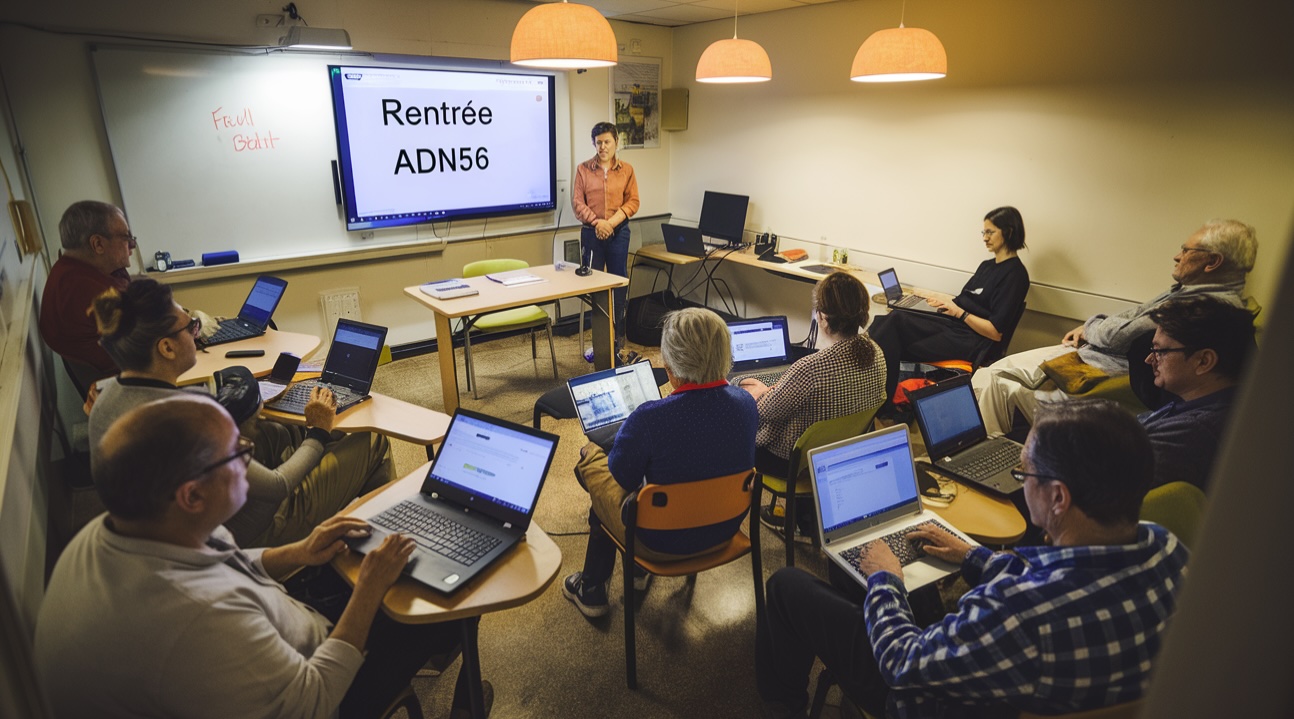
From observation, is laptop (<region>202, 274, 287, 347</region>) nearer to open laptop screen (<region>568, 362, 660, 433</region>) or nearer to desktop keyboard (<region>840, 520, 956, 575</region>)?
open laptop screen (<region>568, 362, 660, 433</region>)

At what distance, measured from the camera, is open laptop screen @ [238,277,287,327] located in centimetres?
328

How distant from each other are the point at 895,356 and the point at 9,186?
4217 mm

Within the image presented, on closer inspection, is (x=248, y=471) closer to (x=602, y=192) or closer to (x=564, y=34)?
(x=564, y=34)

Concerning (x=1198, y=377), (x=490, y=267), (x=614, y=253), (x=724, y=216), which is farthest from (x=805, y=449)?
(x=724, y=216)

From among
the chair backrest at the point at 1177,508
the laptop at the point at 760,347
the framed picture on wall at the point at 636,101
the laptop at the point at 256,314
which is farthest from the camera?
the framed picture on wall at the point at 636,101

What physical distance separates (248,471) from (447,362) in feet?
6.46

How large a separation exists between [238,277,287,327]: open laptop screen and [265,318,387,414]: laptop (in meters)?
0.92

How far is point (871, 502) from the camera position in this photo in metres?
1.77

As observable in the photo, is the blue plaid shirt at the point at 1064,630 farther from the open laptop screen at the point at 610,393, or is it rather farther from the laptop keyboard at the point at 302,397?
the laptop keyboard at the point at 302,397

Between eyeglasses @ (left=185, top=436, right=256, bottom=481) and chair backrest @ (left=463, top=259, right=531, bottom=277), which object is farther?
chair backrest @ (left=463, top=259, right=531, bottom=277)

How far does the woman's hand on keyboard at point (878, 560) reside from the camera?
1558 mm

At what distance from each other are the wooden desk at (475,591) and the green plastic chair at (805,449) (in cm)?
87

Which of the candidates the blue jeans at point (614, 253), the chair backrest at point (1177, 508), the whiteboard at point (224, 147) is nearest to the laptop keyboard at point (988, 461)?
the chair backrest at point (1177, 508)

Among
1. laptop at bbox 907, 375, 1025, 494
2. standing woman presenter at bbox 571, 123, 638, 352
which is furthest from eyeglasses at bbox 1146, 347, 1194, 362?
standing woman presenter at bbox 571, 123, 638, 352
